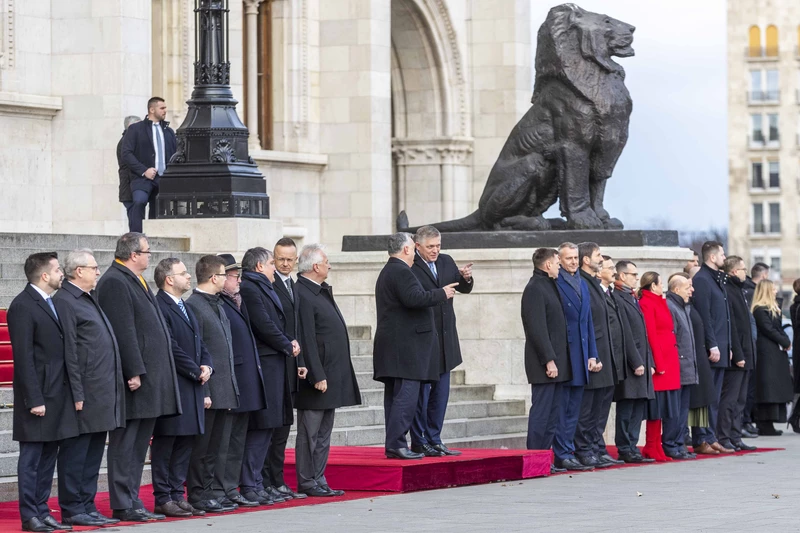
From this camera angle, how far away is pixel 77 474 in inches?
445

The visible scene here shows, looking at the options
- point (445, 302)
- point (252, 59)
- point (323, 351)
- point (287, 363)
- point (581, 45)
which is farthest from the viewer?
point (252, 59)

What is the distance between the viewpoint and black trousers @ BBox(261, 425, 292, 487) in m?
12.9

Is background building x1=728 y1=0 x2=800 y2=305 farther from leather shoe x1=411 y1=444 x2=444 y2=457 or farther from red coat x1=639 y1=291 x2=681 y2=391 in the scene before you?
leather shoe x1=411 y1=444 x2=444 y2=457

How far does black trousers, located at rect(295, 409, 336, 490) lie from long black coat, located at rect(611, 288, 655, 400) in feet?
12.3

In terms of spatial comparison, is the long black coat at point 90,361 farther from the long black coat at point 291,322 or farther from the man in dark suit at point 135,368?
the long black coat at point 291,322

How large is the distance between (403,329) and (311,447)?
1.40 meters

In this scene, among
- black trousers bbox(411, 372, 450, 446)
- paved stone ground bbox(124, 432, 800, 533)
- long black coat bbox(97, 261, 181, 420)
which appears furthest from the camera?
black trousers bbox(411, 372, 450, 446)

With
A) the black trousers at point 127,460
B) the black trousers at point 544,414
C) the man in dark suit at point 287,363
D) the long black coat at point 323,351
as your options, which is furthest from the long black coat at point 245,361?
the black trousers at point 544,414

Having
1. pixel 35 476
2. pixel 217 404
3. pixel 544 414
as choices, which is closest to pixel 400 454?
pixel 544 414

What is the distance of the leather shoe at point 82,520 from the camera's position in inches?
440

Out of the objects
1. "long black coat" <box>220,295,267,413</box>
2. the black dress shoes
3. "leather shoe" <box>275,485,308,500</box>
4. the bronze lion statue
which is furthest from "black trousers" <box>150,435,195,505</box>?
the bronze lion statue

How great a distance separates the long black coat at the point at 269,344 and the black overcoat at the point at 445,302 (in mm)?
1709

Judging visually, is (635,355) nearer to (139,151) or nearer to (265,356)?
(265,356)

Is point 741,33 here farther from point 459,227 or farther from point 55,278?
point 55,278
